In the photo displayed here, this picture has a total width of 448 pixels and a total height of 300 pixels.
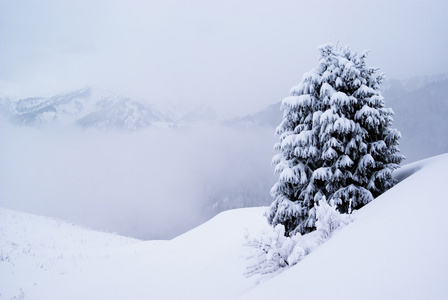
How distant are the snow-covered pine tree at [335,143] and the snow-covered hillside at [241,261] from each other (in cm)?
153

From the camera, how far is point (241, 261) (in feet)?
30.8

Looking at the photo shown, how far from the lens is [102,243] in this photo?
787 inches

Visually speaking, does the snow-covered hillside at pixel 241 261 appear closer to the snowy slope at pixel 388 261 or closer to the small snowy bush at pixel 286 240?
the snowy slope at pixel 388 261

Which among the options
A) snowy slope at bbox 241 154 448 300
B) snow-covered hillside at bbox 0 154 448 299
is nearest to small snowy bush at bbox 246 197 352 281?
snow-covered hillside at bbox 0 154 448 299

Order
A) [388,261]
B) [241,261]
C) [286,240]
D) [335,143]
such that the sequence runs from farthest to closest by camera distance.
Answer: [241,261] < [335,143] < [286,240] < [388,261]

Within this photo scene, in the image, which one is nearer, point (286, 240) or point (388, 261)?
point (388, 261)

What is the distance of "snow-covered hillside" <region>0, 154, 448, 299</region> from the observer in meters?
2.43

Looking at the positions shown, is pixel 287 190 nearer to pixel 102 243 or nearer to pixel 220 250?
pixel 220 250

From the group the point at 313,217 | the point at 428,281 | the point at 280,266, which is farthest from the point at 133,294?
the point at 428,281

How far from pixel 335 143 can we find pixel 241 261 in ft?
18.4

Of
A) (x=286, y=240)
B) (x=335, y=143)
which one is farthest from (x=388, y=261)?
(x=335, y=143)

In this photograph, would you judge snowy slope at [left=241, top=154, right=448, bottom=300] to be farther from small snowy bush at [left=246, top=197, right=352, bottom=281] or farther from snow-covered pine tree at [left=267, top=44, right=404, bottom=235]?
snow-covered pine tree at [left=267, top=44, right=404, bottom=235]

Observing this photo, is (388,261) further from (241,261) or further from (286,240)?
(241,261)

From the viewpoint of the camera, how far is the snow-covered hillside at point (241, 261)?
2.43 metres
